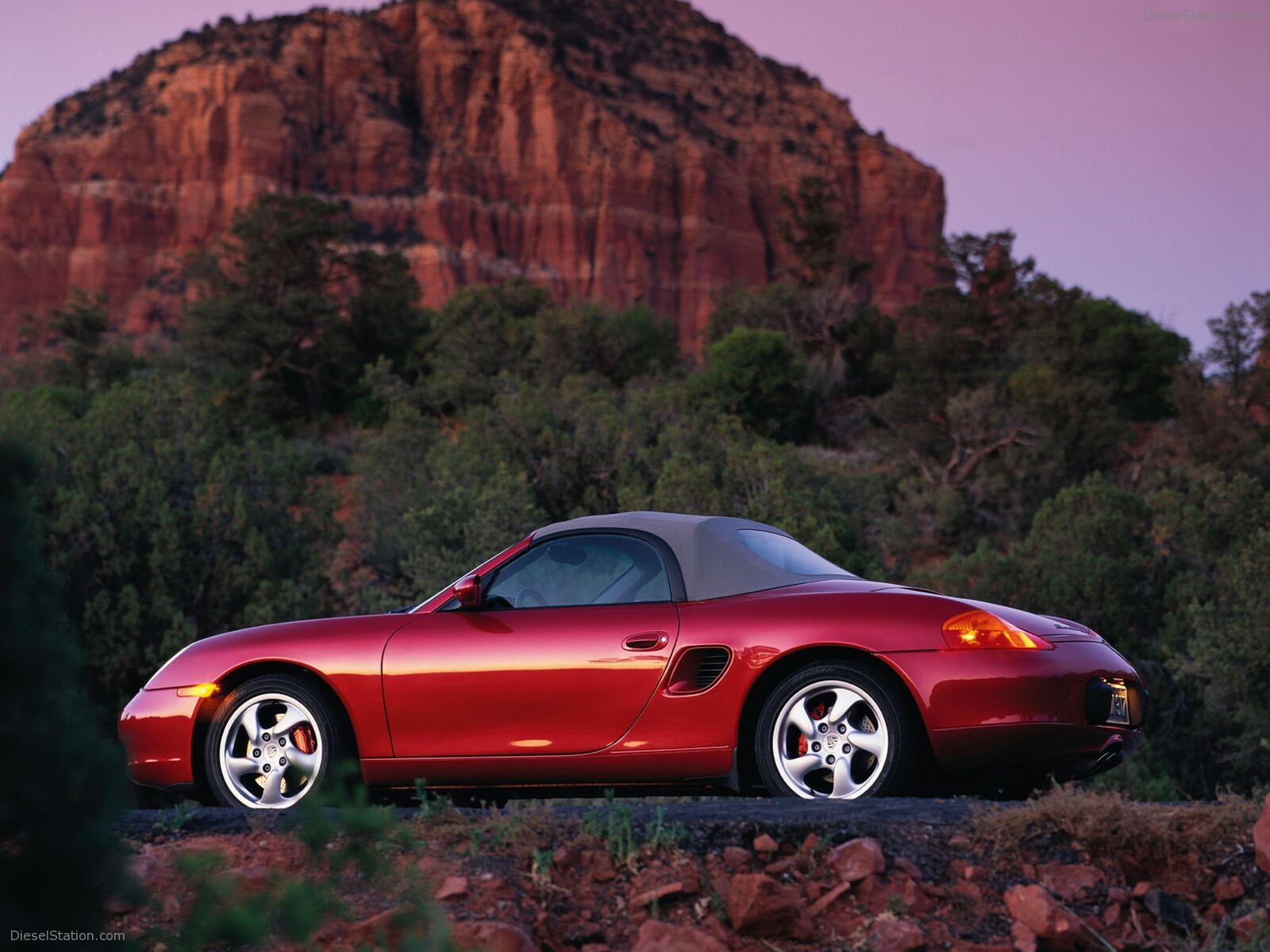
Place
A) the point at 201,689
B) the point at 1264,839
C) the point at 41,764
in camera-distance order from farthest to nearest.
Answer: the point at 201,689 → the point at 1264,839 → the point at 41,764

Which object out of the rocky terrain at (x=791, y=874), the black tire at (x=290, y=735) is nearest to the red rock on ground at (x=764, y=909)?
the rocky terrain at (x=791, y=874)

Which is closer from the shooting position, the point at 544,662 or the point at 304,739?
the point at 544,662

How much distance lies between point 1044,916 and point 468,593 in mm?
2879

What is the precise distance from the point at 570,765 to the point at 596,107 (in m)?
94.8

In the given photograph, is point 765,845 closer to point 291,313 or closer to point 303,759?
point 303,759

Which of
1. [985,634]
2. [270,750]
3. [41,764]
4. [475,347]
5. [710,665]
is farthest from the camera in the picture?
[475,347]

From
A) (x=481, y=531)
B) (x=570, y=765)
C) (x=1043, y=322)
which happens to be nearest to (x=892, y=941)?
(x=570, y=765)

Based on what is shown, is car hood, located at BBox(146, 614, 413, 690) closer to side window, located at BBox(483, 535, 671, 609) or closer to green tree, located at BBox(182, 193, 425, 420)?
side window, located at BBox(483, 535, 671, 609)

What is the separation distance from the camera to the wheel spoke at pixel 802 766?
5422mm

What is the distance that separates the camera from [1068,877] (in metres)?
4.53

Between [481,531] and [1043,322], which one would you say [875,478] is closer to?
[481,531]

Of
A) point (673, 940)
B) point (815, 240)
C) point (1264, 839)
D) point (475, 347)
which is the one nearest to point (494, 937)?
point (673, 940)

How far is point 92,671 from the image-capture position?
17.3 m

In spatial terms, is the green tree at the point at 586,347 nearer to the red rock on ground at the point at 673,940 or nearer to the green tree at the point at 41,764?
the red rock on ground at the point at 673,940
